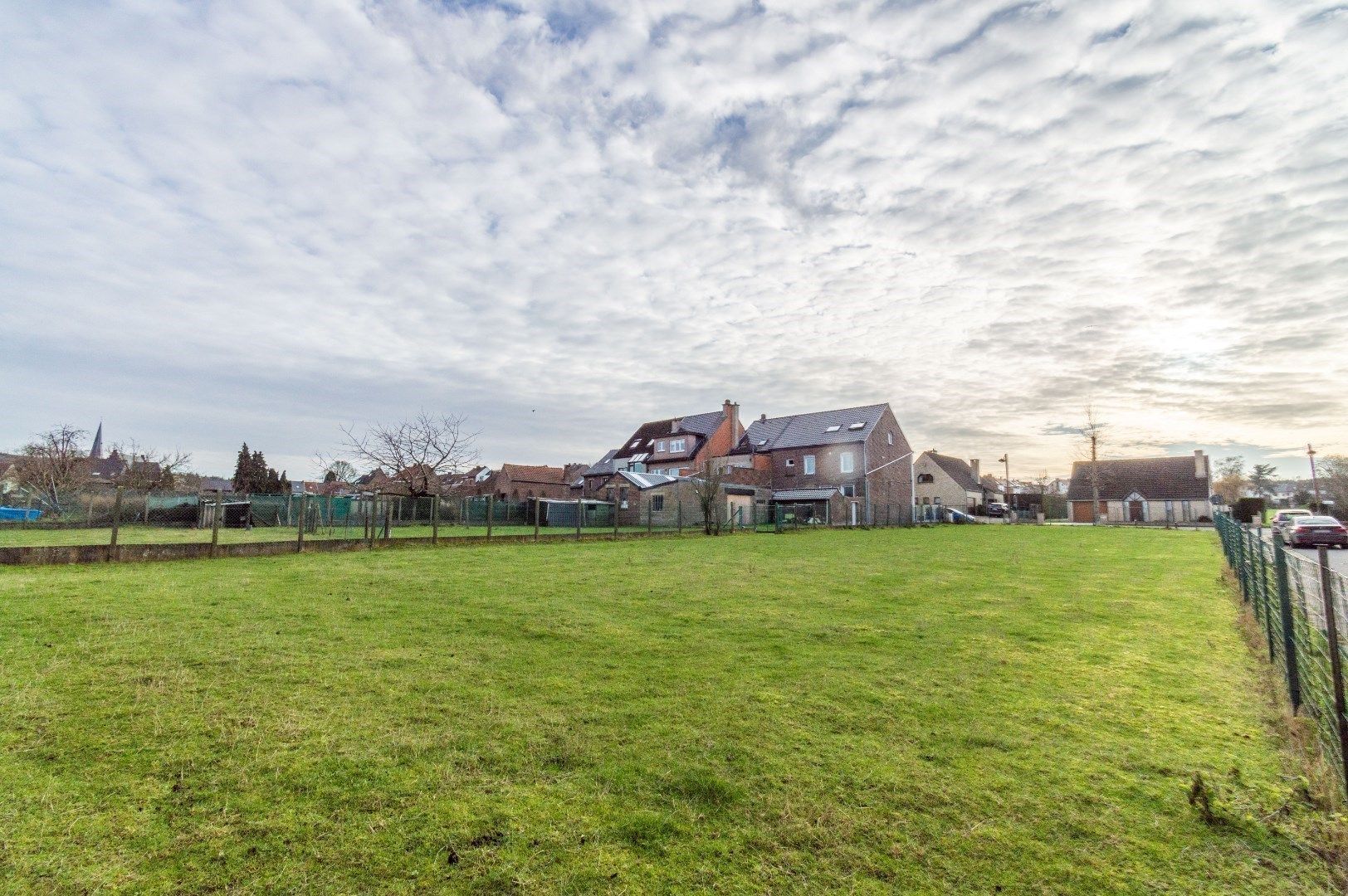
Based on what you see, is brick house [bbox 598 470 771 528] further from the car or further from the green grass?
the car

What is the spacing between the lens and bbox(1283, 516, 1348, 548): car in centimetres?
2150

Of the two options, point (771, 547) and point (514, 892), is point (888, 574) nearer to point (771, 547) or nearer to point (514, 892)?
point (771, 547)

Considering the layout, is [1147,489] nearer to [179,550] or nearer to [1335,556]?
[1335,556]

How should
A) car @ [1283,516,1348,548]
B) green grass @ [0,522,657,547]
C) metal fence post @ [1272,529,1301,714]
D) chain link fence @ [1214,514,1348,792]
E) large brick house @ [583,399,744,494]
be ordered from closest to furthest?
chain link fence @ [1214,514,1348,792] < metal fence post @ [1272,529,1301,714] < green grass @ [0,522,657,547] < car @ [1283,516,1348,548] < large brick house @ [583,399,744,494]

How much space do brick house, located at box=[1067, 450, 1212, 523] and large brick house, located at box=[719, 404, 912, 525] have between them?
23094 millimetres

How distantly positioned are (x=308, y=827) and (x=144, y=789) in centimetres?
101

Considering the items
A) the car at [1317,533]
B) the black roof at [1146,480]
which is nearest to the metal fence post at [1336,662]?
the car at [1317,533]

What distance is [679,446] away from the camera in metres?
53.0

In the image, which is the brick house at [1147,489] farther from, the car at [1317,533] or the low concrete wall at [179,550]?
the low concrete wall at [179,550]

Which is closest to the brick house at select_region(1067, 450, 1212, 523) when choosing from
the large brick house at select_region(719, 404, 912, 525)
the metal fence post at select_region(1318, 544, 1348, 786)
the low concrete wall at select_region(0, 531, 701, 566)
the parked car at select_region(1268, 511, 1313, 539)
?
the large brick house at select_region(719, 404, 912, 525)

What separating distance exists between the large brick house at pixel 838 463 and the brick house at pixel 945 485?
42.7ft

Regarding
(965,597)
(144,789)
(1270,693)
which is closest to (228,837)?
(144,789)

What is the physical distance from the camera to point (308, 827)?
9.43 ft

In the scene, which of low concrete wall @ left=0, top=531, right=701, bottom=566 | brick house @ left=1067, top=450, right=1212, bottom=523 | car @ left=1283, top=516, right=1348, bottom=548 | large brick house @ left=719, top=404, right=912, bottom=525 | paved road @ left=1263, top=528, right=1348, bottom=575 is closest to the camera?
low concrete wall @ left=0, top=531, right=701, bottom=566
